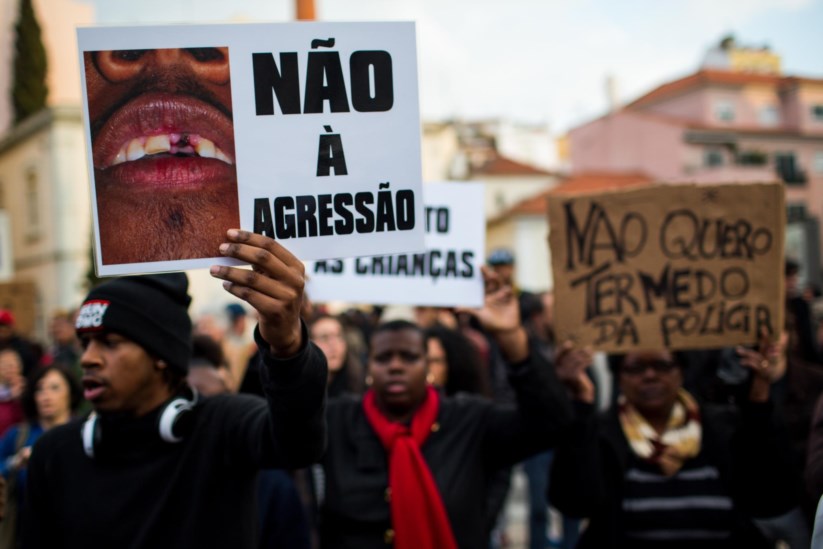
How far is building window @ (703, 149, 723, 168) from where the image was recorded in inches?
1437

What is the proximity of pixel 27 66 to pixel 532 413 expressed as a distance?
111 feet

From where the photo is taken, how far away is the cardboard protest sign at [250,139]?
1.87 meters

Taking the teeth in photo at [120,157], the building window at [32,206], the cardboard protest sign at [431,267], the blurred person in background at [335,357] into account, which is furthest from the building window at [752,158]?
the teeth in photo at [120,157]

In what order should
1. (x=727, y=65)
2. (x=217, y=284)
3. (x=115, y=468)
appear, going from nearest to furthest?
(x=115, y=468)
(x=217, y=284)
(x=727, y=65)

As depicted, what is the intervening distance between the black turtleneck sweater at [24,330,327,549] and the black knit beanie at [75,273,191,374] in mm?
208


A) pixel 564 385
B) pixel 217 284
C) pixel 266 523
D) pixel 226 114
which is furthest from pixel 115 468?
pixel 217 284

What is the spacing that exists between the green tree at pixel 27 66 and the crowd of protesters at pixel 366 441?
102ft

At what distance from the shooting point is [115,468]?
2.23 meters

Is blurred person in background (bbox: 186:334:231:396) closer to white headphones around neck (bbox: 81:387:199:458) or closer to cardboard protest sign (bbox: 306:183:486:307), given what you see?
cardboard protest sign (bbox: 306:183:486:307)

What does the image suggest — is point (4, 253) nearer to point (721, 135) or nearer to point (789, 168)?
point (721, 135)

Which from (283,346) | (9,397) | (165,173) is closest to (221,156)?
(165,173)

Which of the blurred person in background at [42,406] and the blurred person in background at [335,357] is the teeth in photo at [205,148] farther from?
the blurred person in background at [42,406]

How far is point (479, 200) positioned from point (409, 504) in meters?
1.49

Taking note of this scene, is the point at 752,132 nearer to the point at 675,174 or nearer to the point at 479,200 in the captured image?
the point at 675,174
